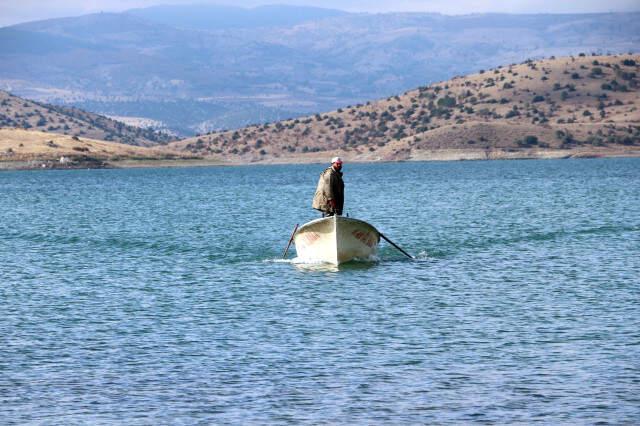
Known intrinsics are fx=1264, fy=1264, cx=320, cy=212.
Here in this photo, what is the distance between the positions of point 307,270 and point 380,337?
13.5 m

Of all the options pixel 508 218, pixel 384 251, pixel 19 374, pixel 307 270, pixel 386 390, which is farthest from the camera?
pixel 508 218

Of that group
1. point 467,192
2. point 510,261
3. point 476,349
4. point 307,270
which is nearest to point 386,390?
point 476,349

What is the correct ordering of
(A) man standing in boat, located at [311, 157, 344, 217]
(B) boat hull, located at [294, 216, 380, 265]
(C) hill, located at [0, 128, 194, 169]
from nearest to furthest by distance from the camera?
(A) man standing in boat, located at [311, 157, 344, 217], (B) boat hull, located at [294, 216, 380, 265], (C) hill, located at [0, 128, 194, 169]

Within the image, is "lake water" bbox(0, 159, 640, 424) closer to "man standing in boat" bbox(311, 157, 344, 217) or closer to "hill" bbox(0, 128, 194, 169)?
"man standing in boat" bbox(311, 157, 344, 217)

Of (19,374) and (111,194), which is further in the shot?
(111,194)

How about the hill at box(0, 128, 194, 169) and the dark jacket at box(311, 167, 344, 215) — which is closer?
the dark jacket at box(311, 167, 344, 215)

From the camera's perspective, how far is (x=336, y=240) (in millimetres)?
39875

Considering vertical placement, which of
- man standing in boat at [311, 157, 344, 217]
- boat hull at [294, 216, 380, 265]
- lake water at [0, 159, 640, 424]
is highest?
man standing in boat at [311, 157, 344, 217]

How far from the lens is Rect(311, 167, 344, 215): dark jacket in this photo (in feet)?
128

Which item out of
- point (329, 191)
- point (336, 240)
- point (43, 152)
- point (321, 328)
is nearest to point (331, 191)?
point (329, 191)

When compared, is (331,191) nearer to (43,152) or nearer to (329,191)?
(329,191)

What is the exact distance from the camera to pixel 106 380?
2298 cm

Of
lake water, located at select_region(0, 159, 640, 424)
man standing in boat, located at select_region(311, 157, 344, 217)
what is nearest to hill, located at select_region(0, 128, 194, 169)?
lake water, located at select_region(0, 159, 640, 424)

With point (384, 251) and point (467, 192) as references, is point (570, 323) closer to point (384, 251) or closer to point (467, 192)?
point (384, 251)
